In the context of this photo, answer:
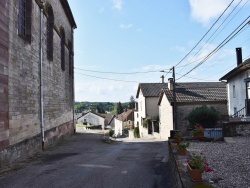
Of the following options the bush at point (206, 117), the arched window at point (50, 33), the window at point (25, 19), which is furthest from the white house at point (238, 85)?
the window at point (25, 19)

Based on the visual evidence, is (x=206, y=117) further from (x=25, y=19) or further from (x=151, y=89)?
(x=151, y=89)

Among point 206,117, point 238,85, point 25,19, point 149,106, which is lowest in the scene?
point 206,117

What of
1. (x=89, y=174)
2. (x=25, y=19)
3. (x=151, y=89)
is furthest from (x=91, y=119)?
(x=89, y=174)

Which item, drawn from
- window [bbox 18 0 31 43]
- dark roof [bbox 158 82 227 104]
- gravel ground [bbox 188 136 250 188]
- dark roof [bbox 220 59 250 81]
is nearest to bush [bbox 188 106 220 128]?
dark roof [bbox 220 59 250 81]

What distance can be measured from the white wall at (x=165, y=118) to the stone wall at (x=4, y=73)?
1896 cm

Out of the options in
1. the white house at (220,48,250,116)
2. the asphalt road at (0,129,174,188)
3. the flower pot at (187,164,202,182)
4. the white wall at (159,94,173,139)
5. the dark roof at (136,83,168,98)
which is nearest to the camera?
the flower pot at (187,164,202,182)

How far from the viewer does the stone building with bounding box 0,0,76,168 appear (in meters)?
8.62

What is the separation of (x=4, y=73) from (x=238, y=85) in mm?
17666

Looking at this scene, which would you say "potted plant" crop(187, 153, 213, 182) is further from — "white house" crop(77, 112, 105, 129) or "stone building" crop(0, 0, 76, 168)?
"white house" crop(77, 112, 105, 129)

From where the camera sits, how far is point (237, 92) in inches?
834

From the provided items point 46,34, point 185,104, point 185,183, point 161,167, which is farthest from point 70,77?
point 185,183

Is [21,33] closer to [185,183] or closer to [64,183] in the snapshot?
[64,183]

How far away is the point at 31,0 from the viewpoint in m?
11.4

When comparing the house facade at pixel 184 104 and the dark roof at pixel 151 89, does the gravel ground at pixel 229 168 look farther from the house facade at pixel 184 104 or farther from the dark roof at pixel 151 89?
the dark roof at pixel 151 89
